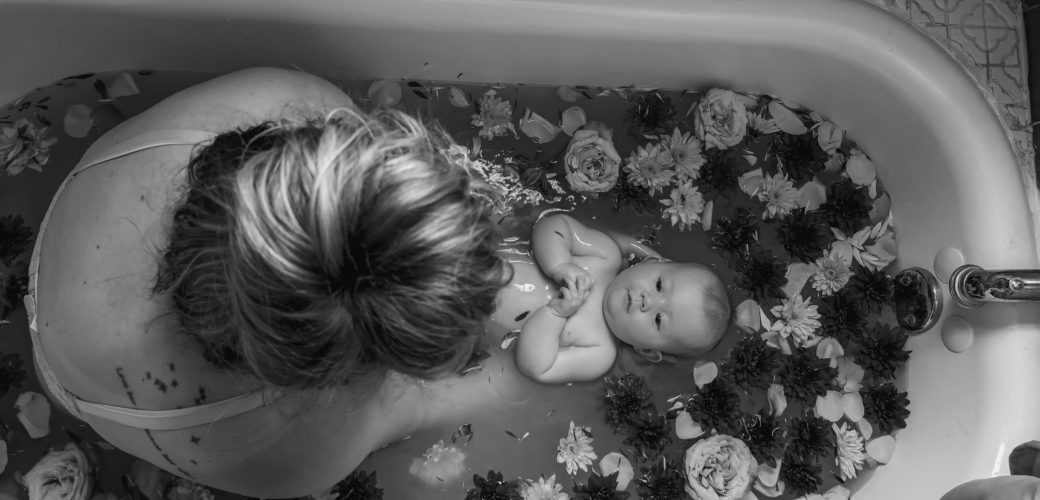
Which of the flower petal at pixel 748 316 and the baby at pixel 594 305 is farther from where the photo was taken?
the flower petal at pixel 748 316

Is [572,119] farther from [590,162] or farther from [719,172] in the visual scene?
[719,172]

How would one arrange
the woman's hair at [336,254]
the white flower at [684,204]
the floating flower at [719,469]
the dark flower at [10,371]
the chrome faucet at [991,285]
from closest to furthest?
the woman's hair at [336,254] → the chrome faucet at [991,285] → the dark flower at [10,371] → the floating flower at [719,469] → the white flower at [684,204]

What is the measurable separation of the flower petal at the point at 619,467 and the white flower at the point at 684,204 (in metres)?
0.41

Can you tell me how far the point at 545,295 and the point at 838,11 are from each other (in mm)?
623

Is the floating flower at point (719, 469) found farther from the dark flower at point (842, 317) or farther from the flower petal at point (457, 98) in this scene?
the flower petal at point (457, 98)

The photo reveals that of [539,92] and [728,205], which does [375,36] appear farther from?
[728,205]

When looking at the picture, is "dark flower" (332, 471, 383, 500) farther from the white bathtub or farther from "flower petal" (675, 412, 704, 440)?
the white bathtub

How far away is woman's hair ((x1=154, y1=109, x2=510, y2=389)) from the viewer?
0.54 meters

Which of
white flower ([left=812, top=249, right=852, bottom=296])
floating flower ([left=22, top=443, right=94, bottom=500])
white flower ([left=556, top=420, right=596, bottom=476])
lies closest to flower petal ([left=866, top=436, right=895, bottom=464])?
white flower ([left=812, top=249, right=852, bottom=296])

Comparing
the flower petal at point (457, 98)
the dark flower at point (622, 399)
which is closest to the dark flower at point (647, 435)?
the dark flower at point (622, 399)

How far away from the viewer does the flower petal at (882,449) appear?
124 centimetres

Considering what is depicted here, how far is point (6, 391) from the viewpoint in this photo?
107 centimetres

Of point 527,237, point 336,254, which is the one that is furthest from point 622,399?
point 336,254

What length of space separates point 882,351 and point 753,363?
220 millimetres
